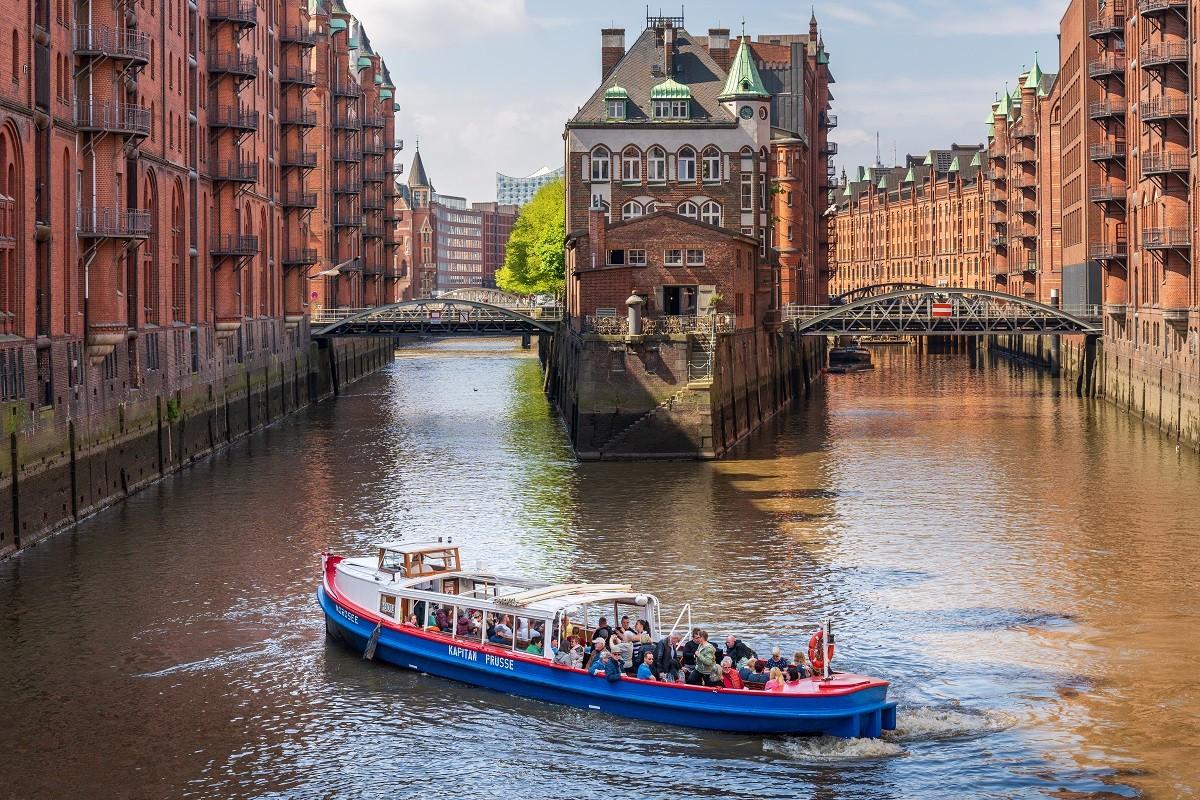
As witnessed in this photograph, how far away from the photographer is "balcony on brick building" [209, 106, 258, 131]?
83.8m

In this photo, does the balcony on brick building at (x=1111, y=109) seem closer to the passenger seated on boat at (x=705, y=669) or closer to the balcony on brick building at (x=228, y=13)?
the balcony on brick building at (x=228, y=13)

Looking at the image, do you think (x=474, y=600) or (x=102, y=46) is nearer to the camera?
(x=474, y=600)

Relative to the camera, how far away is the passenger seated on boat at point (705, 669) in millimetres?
33125

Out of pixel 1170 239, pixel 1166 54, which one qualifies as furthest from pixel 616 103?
pixel 1170 239

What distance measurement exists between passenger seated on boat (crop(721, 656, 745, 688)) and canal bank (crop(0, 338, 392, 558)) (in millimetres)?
23879

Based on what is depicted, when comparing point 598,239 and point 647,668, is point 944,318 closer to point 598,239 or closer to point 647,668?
point 598,239

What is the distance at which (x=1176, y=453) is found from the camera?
74.0 metres

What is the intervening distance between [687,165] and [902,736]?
78.7 metres

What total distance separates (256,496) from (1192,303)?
146ft

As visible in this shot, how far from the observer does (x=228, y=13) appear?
3354 inches

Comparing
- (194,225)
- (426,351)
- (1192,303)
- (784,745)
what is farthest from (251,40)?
(426,351)

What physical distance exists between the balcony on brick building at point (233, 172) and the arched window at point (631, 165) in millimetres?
28933

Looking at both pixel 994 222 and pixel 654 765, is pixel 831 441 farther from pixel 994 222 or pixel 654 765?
pixel 994 222

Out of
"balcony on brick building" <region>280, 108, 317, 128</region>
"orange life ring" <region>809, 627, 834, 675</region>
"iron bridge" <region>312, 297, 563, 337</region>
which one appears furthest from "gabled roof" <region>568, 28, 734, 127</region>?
"orange life ring" <region>809, 627, 834, 675</region>
